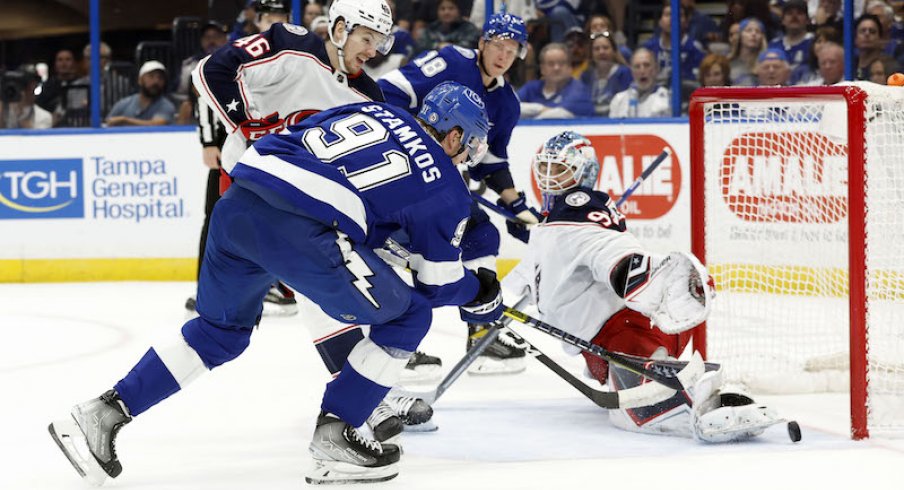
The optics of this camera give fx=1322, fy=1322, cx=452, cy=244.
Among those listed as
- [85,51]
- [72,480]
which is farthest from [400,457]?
[85,51]

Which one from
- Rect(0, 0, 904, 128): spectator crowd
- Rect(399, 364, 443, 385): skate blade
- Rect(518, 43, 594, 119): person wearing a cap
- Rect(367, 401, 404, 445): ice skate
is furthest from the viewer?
Rect(518, 43, 594, 119): person wearing a cap

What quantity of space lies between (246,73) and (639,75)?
3.38 metres

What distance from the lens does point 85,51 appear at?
720 cm

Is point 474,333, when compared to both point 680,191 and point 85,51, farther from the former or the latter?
point 85,51

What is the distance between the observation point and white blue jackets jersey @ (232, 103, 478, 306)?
8.23ft

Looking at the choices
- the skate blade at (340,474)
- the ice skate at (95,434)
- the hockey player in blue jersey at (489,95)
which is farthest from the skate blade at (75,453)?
the hockey player in blue jersey at (489,95)

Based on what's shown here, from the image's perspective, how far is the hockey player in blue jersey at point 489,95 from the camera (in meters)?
4.12

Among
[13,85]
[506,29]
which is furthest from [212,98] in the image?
[13,85]

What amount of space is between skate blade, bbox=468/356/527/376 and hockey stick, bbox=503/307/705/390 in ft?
2.91

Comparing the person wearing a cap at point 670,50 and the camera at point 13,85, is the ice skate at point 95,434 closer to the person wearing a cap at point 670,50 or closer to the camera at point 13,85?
the person wearing a cap at point 670,50

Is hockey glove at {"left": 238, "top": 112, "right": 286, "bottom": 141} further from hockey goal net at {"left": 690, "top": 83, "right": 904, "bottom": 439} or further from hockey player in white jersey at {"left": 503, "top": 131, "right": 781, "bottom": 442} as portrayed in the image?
hockey goal net at {"left": 690, "top": 83, "right": 904, "bottom": 439}

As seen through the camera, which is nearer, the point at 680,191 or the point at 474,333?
the point at 474,333

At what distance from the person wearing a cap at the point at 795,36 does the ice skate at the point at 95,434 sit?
4.48m

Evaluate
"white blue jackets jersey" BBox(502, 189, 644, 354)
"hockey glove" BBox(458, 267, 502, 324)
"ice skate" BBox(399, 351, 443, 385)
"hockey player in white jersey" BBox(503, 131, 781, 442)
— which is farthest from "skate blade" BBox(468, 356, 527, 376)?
"hockey glove" BBox(458, 267, 502, 324)
